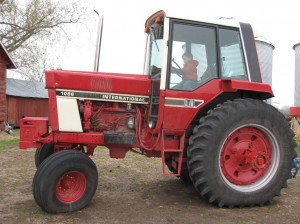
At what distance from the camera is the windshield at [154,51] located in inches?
209

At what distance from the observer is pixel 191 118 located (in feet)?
16.4

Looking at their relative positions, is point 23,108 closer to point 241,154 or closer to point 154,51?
point 154,51

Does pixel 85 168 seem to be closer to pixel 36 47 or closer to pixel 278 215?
pixel 278 215

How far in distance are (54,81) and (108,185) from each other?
2122mm

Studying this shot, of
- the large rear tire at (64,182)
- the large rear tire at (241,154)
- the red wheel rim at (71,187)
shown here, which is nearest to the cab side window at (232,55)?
the large rear tire at (241,154)

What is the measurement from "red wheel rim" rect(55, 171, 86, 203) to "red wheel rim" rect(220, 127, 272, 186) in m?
1.86

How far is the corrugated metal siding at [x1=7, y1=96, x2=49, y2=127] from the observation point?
24.8 meters

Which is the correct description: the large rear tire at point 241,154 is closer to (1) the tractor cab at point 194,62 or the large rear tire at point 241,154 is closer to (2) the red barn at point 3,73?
(1) the tractor cab at point 194,62

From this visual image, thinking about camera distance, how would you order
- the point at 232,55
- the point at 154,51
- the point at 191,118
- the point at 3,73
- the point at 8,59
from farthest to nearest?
the point at 3,73
the point at 8,59
the point at 154,51
the point at 232,55
the point at 191,118

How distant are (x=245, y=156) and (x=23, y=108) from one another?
2339 cm

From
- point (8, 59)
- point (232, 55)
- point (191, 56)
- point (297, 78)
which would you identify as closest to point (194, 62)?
point (191, 56)

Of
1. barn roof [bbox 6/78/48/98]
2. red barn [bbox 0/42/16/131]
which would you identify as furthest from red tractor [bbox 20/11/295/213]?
barn roof [bbox 6/78/48/98]

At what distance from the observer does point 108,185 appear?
609cm

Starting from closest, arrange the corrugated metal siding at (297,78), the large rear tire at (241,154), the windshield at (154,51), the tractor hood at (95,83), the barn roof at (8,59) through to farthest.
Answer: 1. the large rear tire at (241,154)
2. the tractor hood at (95,83)
3. the windshield at (154,51)
4. the corrugated metal siding at (297,78)
5. the barn roof at (8,59)
